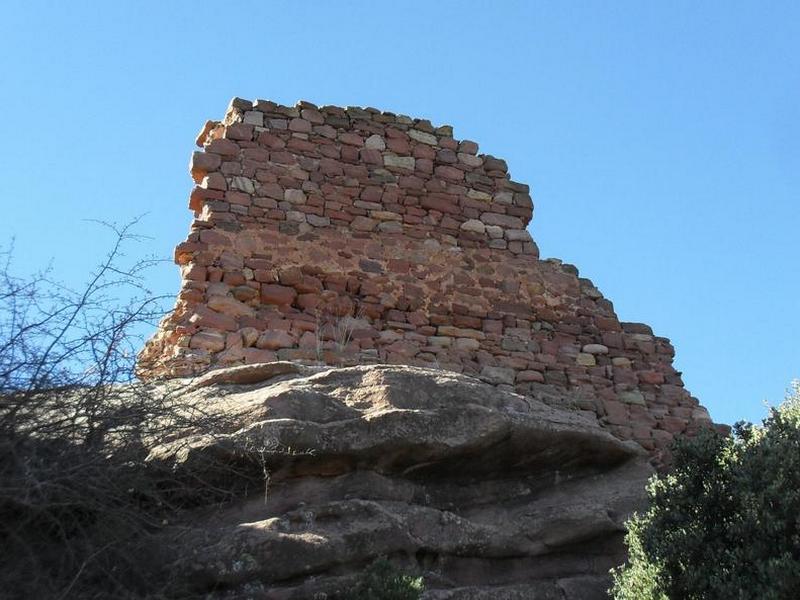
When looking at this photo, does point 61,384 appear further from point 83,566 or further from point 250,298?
point 250,298

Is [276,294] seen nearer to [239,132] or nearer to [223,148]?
[223,148]

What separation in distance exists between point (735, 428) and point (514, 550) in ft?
4.61

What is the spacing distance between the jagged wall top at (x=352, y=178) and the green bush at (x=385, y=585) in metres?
4.38

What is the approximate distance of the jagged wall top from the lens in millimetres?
9594

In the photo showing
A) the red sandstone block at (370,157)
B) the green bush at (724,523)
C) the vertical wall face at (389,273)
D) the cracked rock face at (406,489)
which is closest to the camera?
the green bush at (724,523)

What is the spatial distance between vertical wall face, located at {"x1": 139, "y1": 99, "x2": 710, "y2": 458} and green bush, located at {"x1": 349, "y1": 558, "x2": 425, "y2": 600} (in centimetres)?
332

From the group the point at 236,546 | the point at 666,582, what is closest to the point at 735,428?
the point at 666,582

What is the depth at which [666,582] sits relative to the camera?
577cm

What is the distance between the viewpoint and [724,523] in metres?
5.95

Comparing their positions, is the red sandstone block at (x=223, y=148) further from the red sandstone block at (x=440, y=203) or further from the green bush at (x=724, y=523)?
the green bush at (x=724, y=523)

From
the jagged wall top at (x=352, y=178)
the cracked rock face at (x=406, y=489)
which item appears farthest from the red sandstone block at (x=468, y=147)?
the cracked rock face at (x=406, y=489)

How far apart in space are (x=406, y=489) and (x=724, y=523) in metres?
1.73

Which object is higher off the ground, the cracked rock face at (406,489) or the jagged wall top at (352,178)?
the jagged wall top at (352,178)

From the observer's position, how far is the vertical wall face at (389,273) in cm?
910
